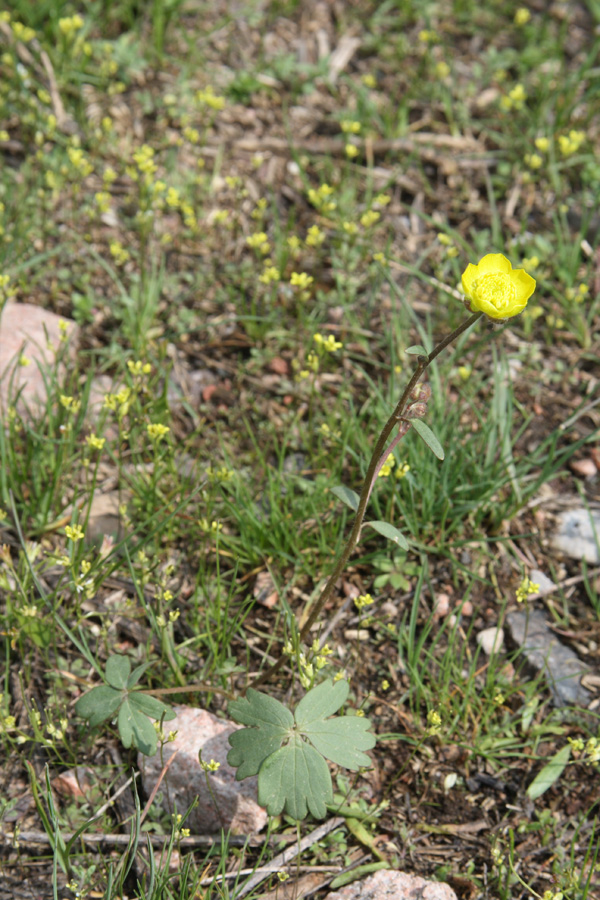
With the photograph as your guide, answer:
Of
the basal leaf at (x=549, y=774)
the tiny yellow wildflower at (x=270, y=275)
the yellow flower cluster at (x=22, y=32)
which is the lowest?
the basal leaf at (x=549, y=774)

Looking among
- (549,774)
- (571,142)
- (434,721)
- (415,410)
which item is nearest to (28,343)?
(415,410)

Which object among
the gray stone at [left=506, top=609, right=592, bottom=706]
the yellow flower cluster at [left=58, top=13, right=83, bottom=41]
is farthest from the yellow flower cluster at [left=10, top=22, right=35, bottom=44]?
the gray stone at [left=506, top=609, right=592, bottom=706]

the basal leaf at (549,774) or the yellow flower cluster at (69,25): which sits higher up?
the yellow flower cluster at (69,25)

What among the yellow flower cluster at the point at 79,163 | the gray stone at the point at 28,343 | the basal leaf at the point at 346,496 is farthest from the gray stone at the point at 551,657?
the yellow flower cluster at the point at 79,163

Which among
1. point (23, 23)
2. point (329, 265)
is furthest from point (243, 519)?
point (23, 23)

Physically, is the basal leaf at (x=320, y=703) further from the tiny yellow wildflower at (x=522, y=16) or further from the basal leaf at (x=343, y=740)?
the tiny yellow wildflower at (x=522, y=16)

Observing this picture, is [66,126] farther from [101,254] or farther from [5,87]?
[101,254]
